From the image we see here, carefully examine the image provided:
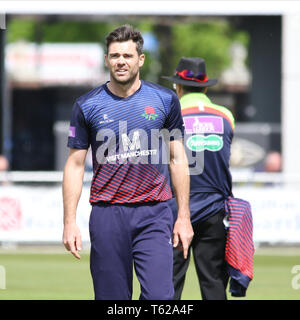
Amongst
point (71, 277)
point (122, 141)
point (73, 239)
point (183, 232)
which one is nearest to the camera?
point (73, 239)

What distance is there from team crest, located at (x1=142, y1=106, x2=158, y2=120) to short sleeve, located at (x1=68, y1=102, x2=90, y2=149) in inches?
16.9

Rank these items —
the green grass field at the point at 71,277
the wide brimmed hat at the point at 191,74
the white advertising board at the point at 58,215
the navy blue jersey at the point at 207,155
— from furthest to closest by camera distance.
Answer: the white advertising board at the point at 58,215 → the green grass field at the point at 71,277 → the wide brimmed hat at the point at 191,74 → the navy blue jersey at the point at 207,155

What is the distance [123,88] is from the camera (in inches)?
272

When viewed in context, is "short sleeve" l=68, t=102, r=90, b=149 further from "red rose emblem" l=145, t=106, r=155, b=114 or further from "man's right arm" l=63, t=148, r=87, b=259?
"red rose emblem" l=145, t=106, r=155, b=114

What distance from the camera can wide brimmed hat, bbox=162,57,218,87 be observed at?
28.0 ft

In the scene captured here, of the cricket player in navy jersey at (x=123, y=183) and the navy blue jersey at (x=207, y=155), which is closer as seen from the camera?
the cricket player in navy jersey at (x=123, y=183)

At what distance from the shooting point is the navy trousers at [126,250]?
677cm

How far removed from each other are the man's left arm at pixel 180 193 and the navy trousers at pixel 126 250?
0.52 ft

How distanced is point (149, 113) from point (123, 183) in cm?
53

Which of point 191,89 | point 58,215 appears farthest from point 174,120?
point 58,215

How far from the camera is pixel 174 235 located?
6.98 metres

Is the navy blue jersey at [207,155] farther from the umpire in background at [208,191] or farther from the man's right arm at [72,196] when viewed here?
the man's right arm at [72,196]

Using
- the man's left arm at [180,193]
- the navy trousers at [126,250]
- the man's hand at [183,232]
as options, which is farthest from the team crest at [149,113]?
the man's hand at [183,232]

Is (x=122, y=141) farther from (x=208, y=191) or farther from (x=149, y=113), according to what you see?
(x=208, y=191)
